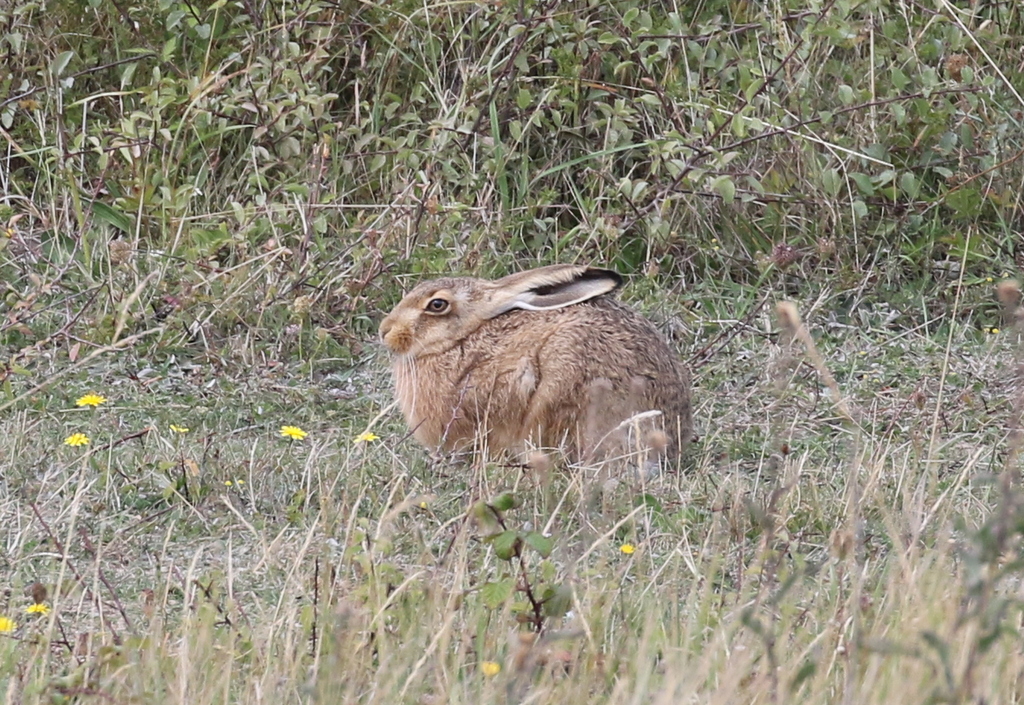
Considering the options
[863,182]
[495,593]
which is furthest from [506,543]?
[863,182]

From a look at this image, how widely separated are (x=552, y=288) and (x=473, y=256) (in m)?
1.17

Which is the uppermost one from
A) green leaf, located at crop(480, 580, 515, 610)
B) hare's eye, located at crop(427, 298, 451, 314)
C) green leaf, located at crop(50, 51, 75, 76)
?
green leaf, located at crop(50, 51, 75, 76)

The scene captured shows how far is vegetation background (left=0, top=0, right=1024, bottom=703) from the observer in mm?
4164

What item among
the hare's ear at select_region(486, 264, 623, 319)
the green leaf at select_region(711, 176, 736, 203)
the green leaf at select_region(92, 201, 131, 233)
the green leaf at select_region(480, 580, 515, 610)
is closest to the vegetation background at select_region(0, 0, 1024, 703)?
the green leaf at select_region(92, 201, 131, 233)

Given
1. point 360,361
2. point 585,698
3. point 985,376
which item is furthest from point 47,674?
point 985,376

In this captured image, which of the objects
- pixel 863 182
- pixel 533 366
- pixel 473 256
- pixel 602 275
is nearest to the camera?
pixel 533 366

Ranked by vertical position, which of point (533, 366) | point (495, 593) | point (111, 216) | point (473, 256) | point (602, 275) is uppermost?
point (495, 593)

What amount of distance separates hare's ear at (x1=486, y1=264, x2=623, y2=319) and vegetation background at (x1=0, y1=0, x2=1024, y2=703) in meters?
0.55

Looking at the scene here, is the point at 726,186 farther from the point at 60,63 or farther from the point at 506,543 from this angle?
the point at 506,543

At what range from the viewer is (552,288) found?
5.16m

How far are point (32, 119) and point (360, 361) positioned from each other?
190cm

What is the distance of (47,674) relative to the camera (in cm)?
314

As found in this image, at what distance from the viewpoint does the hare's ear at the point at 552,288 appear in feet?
16.7

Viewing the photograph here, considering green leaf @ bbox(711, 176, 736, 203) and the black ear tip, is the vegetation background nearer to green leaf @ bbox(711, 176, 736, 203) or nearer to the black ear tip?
green leaf @ bbox(711, 176, 736, 203)
